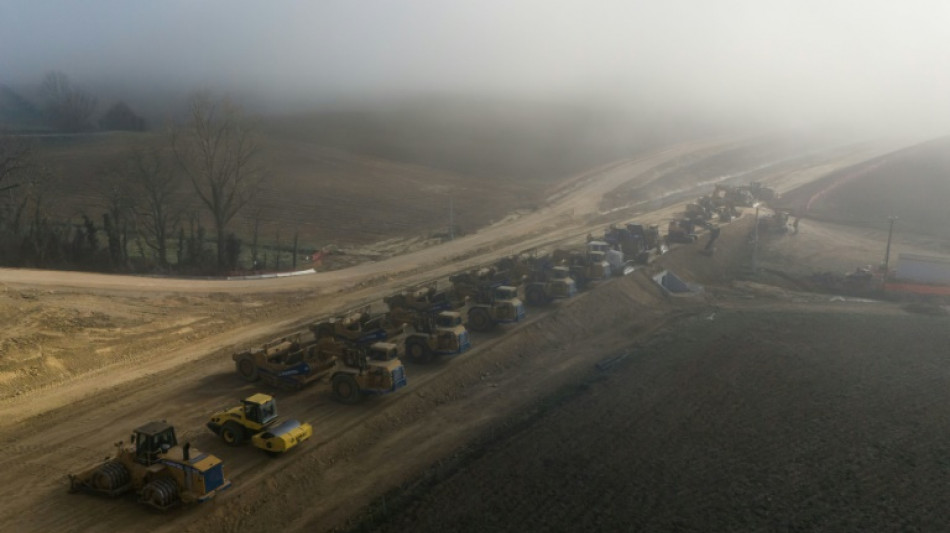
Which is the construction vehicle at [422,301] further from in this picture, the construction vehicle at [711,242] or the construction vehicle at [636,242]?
the construction vehicle at [711,242]

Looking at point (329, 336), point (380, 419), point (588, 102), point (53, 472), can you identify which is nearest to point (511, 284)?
point (329, 336)

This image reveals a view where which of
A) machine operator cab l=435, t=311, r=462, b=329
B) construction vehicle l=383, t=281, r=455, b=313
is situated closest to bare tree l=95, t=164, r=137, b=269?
construction vehicle l=383, t=281, r=455, b=313

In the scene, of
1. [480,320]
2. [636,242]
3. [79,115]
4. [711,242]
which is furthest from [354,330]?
[79,115]

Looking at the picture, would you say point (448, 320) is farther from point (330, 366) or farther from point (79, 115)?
point (79, 115)

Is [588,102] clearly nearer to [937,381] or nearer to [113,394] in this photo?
[937,381]

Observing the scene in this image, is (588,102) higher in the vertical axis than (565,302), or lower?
higher

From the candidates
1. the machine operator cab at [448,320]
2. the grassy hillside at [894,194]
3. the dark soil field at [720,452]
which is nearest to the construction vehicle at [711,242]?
the dark soil field at [720,452]

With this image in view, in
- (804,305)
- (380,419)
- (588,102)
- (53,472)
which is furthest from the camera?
(588,102)
